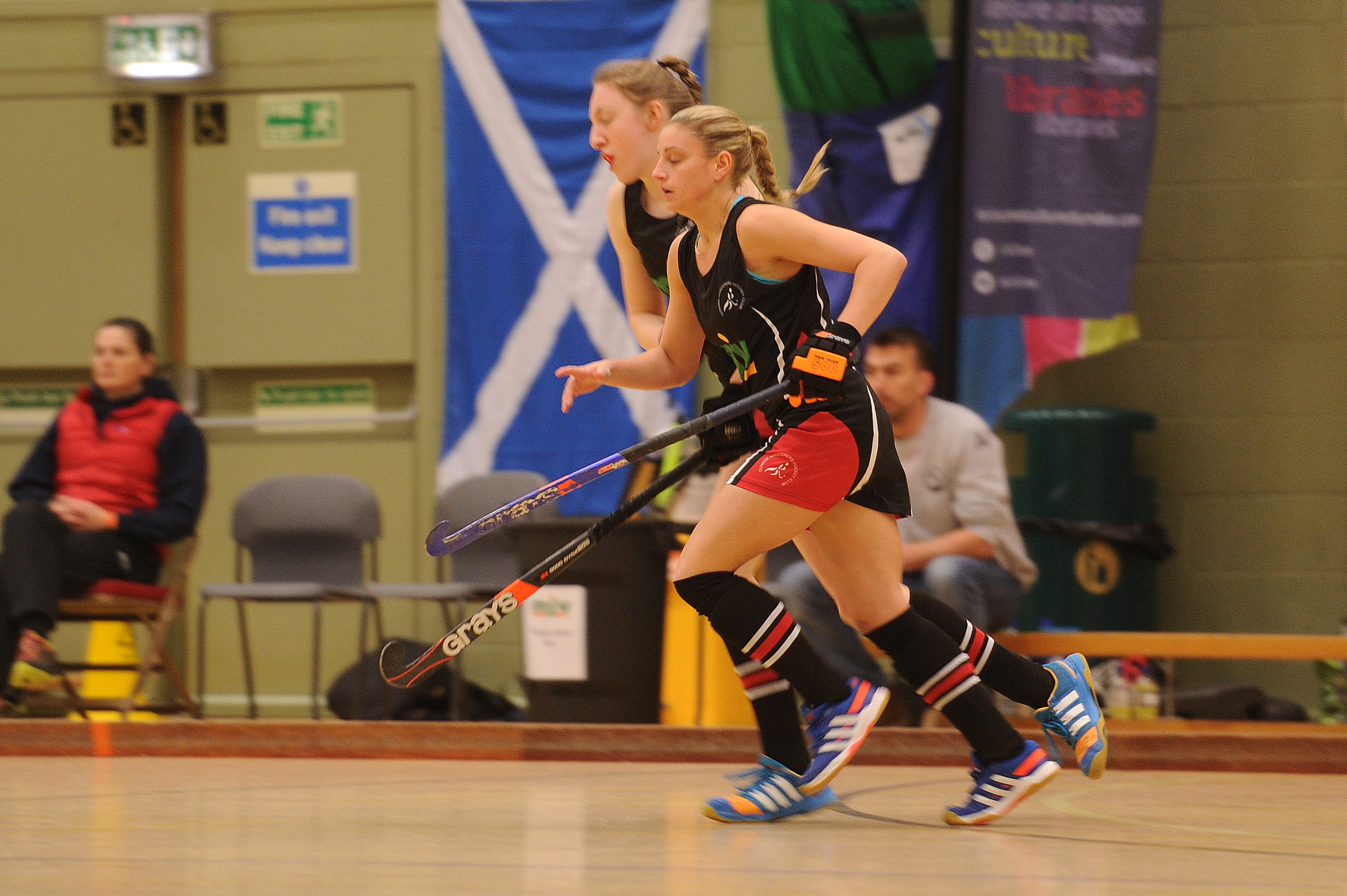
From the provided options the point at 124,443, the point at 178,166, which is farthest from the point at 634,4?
the point at 124,443

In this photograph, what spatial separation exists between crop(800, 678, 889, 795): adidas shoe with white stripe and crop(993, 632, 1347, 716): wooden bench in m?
1.46

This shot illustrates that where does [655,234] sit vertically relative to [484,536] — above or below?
above

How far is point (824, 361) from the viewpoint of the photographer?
2684 mm

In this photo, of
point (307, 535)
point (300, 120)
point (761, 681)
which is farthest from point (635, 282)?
point (300, 120)

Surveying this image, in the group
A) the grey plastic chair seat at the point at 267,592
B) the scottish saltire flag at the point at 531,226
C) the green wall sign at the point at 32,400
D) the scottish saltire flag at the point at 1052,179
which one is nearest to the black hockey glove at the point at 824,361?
the scottish saltire flag at the point at 1052,179

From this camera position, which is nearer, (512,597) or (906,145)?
(512,597)

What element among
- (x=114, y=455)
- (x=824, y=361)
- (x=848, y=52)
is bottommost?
(x=114, y=455)

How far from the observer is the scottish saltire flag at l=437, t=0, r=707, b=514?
5.87 metres

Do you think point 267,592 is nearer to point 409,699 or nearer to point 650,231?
point 409,699

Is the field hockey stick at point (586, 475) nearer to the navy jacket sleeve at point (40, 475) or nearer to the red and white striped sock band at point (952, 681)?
the red and white striped sock band at point (952, 681)

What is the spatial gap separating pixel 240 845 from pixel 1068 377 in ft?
13.1

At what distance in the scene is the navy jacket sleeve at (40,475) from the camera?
16.7 feet

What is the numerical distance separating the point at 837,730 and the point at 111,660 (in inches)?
130

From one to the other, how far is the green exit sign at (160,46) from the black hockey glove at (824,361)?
4.26 m
